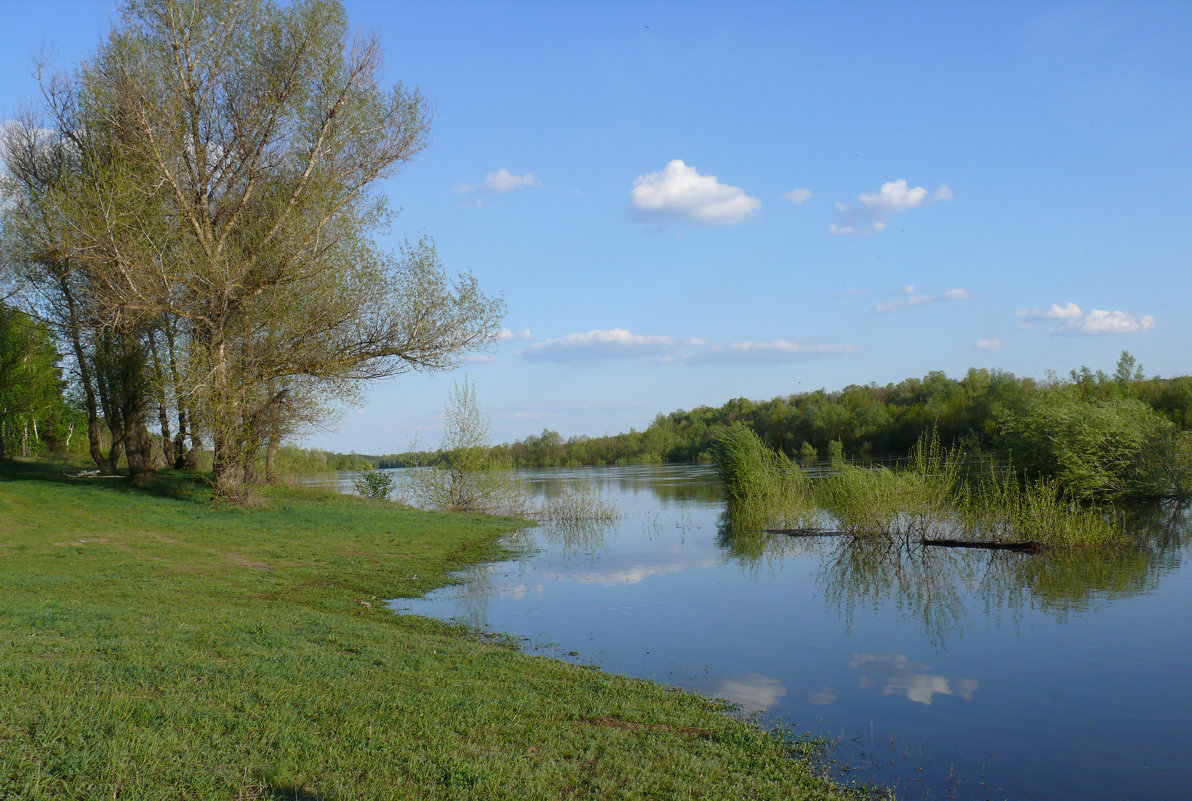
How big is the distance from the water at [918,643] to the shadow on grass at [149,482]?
38.8ft

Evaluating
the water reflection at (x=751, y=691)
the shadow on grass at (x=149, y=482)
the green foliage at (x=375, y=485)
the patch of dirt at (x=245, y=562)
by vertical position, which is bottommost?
the water reflection at (x=751, y=691)

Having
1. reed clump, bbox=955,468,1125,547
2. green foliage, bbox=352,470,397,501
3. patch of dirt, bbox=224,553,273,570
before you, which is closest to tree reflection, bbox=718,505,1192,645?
reed clump, bbox=955,468,1125,547

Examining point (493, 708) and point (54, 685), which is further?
point (493, 708)

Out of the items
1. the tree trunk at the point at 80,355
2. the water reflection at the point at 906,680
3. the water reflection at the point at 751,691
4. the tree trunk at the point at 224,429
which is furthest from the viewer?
the tree trunk at the point at 80,355

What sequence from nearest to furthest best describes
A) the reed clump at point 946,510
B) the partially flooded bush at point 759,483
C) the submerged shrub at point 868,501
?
the reed clump at point 946,510 < the submerged shrub at point 868,501 < the partially flooded bush at point 759,483

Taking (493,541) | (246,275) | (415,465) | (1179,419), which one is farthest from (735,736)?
(1179,419)

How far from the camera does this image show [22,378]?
38.5m

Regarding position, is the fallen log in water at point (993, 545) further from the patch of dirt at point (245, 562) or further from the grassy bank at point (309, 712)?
the patch of dirt at point (245, 562)

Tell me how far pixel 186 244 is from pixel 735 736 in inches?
793

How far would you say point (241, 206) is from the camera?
22.1 metres

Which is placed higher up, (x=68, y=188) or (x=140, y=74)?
(x=140, y=74)

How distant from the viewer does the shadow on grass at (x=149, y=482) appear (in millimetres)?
24472

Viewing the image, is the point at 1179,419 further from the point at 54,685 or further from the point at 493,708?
the point at 54,685

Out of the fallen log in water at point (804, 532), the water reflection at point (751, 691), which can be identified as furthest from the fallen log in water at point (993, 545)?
the water reflection at point (751, 691)
